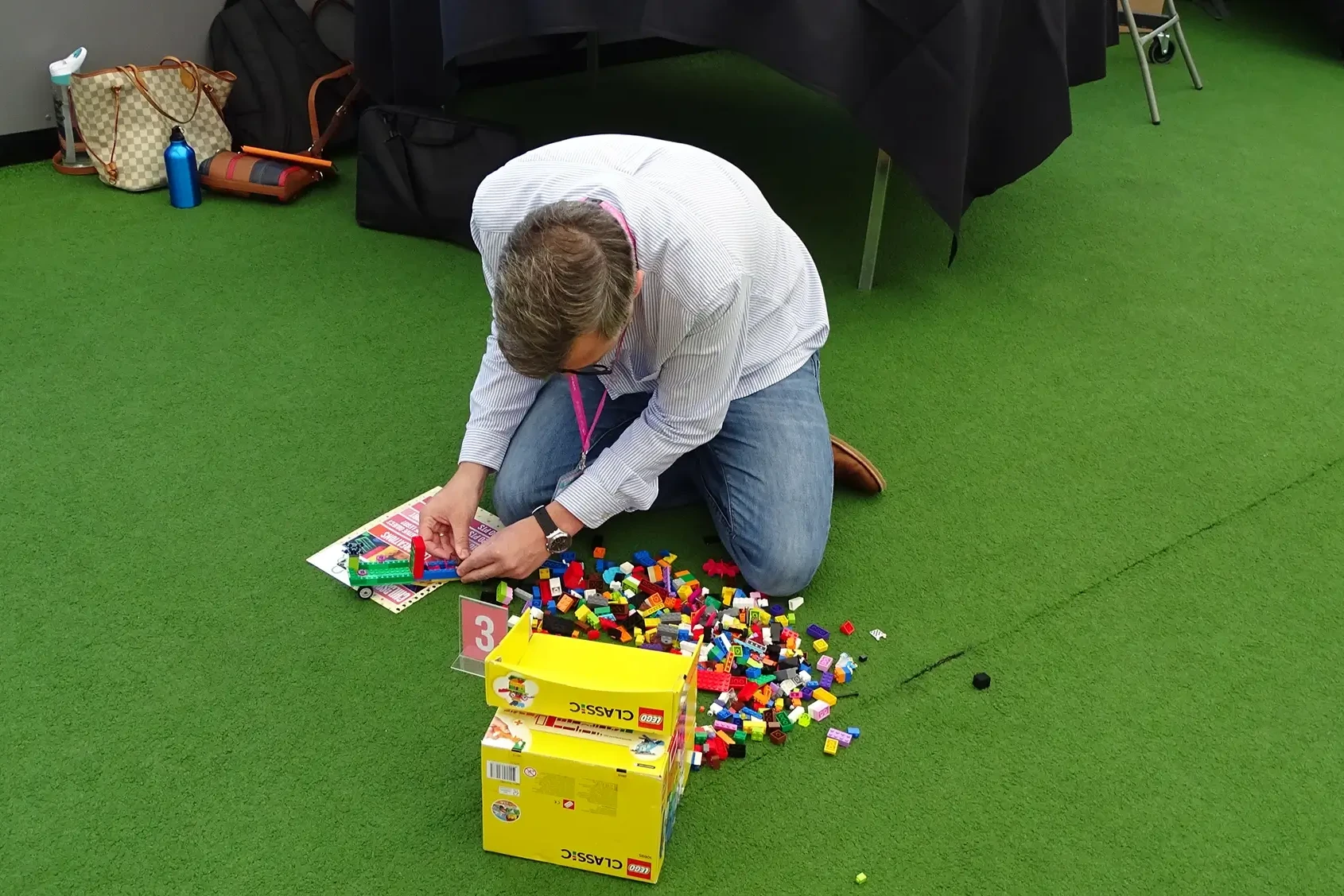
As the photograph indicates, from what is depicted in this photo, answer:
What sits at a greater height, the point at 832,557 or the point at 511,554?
the point at 511,554

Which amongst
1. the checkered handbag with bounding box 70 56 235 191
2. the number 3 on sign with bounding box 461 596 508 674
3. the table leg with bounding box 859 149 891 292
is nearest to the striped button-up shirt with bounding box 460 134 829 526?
the number 3 on sign with bounding box 461 596 508 674

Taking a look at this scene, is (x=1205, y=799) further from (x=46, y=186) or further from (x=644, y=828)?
(x=46, y=186)

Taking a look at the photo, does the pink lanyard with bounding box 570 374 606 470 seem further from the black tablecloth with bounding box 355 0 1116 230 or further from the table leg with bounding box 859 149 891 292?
the table leg with bounding box 859 149 891 292

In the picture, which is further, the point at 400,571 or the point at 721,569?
the point at 721,569

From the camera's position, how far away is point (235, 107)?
12.1 ft

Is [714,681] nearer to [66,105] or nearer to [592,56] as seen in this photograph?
[66,105]

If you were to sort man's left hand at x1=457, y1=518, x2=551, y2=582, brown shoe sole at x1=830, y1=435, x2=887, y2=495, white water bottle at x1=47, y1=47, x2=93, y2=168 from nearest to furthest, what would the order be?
1. man's left hand at x1=457, y1=518, x2=551, y2=582
2. brown shoe sole at x1=830, y1=435, x2=887, y2=495
3. white water bottle at x1=47, y1=47, x2=93, y2=168

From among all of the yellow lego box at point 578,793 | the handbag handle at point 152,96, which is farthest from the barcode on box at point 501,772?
the handbag handle at point 152,96

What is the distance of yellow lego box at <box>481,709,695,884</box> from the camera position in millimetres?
1494

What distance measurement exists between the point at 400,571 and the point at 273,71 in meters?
2.25

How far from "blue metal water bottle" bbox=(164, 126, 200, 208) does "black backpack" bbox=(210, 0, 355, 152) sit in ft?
0.97

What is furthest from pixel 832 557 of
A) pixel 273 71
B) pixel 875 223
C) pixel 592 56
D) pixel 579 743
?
pixel 592 56

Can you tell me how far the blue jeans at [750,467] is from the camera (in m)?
2.08

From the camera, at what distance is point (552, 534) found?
202cm
